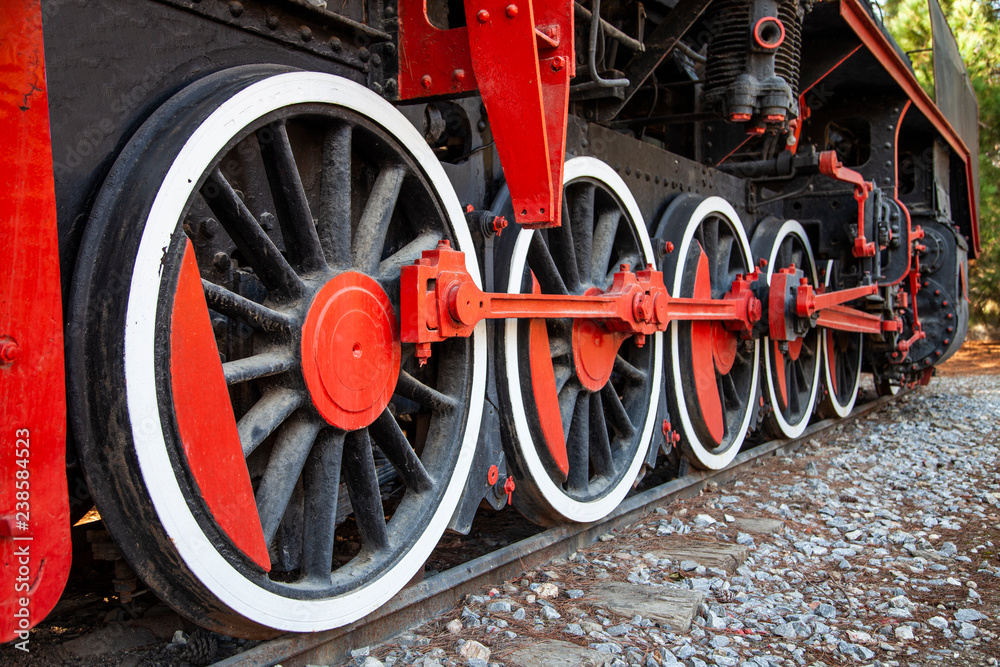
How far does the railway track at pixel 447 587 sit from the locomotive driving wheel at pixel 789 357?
118 centimetres

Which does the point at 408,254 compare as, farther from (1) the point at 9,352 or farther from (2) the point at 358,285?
(1) the point at 9,352

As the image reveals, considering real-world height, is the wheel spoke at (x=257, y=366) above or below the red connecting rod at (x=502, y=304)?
below

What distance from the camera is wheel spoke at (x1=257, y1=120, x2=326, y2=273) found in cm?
187

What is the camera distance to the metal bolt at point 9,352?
52.0 inches

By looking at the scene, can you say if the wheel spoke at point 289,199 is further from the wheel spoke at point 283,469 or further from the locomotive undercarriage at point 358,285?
the wheel spoke at point 283,469

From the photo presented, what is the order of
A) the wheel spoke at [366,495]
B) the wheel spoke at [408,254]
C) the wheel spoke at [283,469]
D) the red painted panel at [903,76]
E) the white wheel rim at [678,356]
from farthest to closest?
the red painted panel at [903,76]
the white wheel rim at [678,356]
the wheel spoke at [408,254]
the wheel spoke at [366,495]
the wheel spoke at [283,469]

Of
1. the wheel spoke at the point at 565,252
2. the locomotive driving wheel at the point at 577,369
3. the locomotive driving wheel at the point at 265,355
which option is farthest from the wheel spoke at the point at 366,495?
the wheel spoke at the point at 565,252

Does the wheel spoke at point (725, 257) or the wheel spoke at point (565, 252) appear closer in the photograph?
the wheel spoke at point (565, 252)

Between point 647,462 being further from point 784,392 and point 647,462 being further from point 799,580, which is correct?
point 784,392

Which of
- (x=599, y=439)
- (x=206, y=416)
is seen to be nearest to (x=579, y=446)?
(x=599, y=439)

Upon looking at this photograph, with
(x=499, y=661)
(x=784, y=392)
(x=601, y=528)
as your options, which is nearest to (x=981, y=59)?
(x=784, y=392)

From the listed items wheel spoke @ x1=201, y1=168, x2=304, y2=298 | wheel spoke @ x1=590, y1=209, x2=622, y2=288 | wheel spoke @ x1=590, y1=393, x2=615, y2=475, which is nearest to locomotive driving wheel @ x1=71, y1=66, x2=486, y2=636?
wheel spoke @ x1=201, y1=168, x2=304, y2=298

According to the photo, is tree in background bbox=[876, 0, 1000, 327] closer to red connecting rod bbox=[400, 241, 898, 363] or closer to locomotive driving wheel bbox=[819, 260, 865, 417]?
locomotive driving wheel bbox=[819, 260, 865, 417]

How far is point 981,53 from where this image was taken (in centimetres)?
1364
